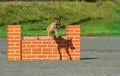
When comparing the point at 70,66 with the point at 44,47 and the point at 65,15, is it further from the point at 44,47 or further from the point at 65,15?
the point at 65,15

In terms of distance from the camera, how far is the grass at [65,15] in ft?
105

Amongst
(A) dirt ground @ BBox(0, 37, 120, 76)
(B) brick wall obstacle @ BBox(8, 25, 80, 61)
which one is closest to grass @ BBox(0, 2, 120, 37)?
(A) dirt ground @ BBox(0, 37, 120, 76)

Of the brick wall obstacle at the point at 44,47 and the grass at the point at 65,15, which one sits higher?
the brick wall obstacle at the point at 44,47

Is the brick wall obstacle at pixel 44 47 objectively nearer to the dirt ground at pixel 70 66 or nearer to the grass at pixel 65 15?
the dirt ground at pixel 70 66

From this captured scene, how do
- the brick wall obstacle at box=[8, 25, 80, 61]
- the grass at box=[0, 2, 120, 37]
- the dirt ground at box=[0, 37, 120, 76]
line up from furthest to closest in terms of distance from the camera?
the grass at box=[0, 2, 120, 37] → the brick wall obstacle at box=[8, 25, 80, 61] → the dirt ground at box=[0, 37, 120, 76]

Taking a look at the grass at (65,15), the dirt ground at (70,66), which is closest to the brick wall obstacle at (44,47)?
the dirt ground at (70,66)

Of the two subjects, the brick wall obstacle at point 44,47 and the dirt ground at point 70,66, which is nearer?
the dirt ground at point 70,66

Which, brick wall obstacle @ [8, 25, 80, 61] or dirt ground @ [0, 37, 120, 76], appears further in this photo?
brick wall obstacle @ [8, 25, 80, 61]

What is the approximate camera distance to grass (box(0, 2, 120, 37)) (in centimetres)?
3195

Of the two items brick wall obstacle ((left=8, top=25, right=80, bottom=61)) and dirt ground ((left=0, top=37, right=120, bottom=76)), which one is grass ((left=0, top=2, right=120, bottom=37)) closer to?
dirt ground ((left=0, top=37, right=120, bottom=76))

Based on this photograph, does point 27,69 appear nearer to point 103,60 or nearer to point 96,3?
point 103,60

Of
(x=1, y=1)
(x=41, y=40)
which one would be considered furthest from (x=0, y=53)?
(x=1, y=1)

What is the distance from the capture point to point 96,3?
3778 cm

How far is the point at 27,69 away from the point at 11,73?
91 centimetres
